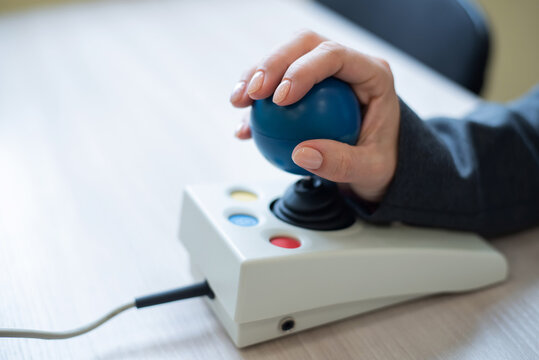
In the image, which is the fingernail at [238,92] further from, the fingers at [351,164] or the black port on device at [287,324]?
the black port on device at [287,324]

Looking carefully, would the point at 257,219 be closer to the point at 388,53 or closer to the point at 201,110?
the point at 201,110

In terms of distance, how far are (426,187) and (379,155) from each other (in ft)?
0.22

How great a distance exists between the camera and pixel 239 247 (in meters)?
0.44

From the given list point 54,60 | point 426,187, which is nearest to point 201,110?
point 54,60

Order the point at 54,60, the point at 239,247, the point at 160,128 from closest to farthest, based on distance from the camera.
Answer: the point at 239,247, the point at 160,128, the point at 54,60

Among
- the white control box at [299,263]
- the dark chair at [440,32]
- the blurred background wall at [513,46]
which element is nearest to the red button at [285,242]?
the white control box at [299,263]

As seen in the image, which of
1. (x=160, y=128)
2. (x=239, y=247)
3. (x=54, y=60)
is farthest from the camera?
(x=54, y=60)

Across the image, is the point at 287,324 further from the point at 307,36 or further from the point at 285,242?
the point at 307,36

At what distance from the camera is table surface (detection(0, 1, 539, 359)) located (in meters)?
0.47

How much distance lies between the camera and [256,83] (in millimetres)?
451

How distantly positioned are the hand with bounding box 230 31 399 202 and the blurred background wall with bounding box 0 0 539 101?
4.81 feet

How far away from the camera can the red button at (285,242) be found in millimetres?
476

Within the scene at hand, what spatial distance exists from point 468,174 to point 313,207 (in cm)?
18

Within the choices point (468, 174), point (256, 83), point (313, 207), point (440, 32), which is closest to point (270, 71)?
point (256, 83)
